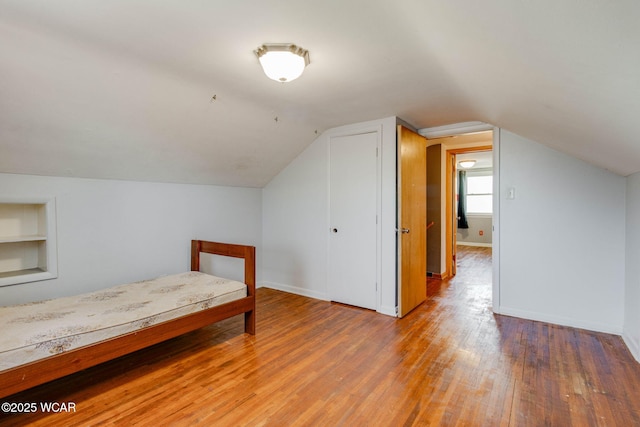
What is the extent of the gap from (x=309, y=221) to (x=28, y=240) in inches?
103

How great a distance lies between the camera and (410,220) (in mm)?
3371

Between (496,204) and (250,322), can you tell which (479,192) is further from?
(250,322)

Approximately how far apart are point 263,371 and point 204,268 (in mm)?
Answer: 1786

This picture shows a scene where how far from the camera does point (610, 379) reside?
204cm

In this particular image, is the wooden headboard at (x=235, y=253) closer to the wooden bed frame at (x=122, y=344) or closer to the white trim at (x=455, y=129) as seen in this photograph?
the wooden bed frame at (x=122, y=344)

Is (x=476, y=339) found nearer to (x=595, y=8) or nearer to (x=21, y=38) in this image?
(x=595, y=8)

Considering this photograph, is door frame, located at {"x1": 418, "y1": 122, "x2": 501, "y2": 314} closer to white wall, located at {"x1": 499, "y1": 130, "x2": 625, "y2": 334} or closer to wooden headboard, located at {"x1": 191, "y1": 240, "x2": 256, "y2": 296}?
white wall, located at {"x1": 499, "y1": 130, "x2": 625, "y2": 334}

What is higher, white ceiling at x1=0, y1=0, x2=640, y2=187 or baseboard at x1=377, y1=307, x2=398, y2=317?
white ceiling at x1=0, y1=0, x2=640, y2=187

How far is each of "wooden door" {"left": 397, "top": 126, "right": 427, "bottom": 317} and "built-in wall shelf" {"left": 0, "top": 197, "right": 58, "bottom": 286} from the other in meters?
3.05

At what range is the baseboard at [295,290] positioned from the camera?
3.79m

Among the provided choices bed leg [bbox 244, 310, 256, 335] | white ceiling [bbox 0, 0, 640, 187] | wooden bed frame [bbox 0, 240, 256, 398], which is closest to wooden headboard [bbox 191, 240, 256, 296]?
wooden bed frame [bbox 0, 240, 256, 398]

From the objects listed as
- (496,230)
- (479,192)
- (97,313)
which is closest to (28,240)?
(97,313)

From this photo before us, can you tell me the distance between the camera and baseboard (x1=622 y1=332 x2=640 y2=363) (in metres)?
2.28

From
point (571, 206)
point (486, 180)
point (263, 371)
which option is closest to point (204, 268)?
point (263, 371)
